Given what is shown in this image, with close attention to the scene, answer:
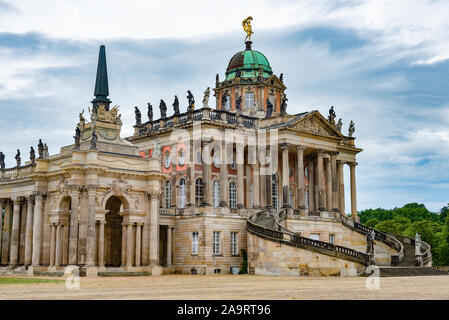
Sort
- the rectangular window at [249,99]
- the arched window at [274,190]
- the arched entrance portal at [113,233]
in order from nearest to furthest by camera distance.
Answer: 1. the arched entrance portal at [113,233]
2. the arched window at [274,190]
3. the rectangular window at [249,99]

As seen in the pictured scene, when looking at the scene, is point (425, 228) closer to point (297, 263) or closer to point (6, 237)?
point (297, 263)

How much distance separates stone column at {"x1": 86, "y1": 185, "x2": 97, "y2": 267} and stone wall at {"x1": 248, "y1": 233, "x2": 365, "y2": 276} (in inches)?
494

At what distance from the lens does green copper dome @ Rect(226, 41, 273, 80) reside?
6456 cm

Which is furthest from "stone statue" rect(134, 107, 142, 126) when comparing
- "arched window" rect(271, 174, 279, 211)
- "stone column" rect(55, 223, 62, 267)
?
"stone column" rect(55, 223, 62, 267)

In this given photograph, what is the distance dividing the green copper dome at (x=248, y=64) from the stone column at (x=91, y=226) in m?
26.2

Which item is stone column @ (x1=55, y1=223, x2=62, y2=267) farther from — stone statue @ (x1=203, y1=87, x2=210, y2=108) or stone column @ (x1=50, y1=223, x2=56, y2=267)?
stone statue @ (x1=203, y1=87, x2=210, y2=108)

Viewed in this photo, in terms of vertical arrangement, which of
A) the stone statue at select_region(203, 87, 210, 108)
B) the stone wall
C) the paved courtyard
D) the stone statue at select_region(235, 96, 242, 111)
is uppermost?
the stone statue at select_region(235, 96, 242, 111)

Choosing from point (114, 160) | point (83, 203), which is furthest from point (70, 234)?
point (114, 160)

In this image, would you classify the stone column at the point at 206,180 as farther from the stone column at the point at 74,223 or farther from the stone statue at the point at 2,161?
the stone statue at the point at 2,161

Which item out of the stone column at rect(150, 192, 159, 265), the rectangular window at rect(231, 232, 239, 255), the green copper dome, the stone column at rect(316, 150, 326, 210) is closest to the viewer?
the stone column at rect(150, 192, 159, 265)

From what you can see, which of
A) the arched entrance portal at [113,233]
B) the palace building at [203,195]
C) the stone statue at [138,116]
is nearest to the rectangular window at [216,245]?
the palace building at [203,195]

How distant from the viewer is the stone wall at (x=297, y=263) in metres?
43.3

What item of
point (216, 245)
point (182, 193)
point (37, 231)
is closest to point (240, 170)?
point (182, 193)

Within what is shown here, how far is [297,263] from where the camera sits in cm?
4403
